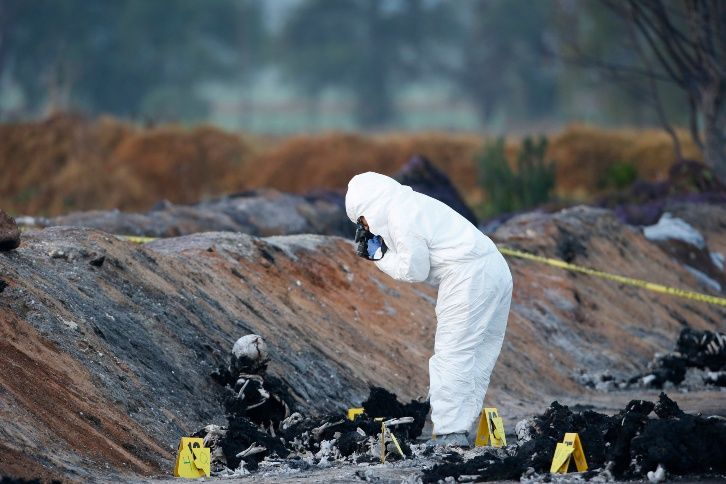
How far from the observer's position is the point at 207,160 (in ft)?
120

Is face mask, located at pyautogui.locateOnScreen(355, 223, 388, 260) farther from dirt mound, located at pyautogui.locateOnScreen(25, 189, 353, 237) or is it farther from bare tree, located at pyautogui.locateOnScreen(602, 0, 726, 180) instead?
bare tree, located at pyautogui.locateOnScreen(602, 0, 726, 180)

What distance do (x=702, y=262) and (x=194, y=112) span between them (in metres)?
61.9

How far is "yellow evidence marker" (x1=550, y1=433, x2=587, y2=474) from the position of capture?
9.18 m

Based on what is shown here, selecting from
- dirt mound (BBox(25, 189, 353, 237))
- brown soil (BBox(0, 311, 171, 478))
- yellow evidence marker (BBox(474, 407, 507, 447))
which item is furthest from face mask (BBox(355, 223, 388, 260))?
dirt mound (BBox(25, 189, 353, 237))

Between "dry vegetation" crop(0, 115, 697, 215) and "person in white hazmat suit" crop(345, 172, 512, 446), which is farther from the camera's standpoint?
"dry vegetation" crop(0, 115, 697, 215)

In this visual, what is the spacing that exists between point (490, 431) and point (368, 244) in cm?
167

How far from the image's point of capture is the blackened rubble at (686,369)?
1517 centimetres

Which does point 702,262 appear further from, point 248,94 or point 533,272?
point 248,94

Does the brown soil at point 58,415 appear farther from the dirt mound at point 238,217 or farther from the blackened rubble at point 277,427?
the dirt mound at point 238,217

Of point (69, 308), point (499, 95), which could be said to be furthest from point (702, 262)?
point (499, 95)

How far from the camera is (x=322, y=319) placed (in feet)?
45.1

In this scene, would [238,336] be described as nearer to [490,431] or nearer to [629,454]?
[490,431]

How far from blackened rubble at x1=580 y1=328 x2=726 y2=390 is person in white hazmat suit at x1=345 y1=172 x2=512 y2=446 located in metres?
5.11

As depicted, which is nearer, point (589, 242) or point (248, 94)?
point (589, 242)
